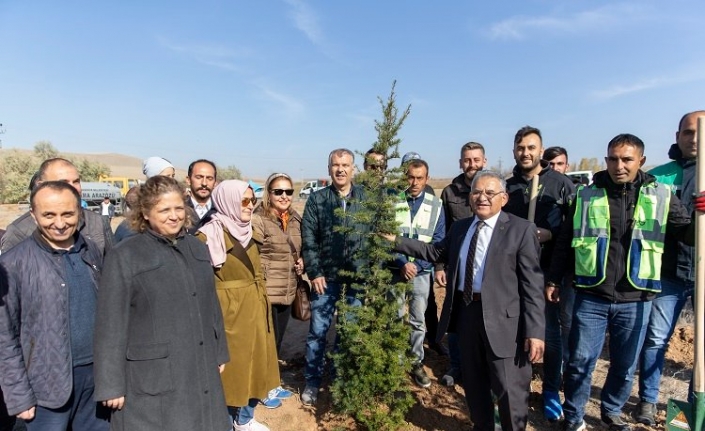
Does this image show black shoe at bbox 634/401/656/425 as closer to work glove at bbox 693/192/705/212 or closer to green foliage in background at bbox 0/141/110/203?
work glove at bbox 693/192/705/212

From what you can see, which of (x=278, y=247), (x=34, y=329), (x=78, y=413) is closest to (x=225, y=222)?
(x=278, y=247)

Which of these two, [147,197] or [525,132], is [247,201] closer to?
[147,197]

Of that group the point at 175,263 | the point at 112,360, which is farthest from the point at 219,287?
the point at 112,360

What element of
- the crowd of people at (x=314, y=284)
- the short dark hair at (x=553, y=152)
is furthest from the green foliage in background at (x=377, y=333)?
the short dark hair at (x=553, y=152)

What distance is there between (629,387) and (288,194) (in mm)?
3622

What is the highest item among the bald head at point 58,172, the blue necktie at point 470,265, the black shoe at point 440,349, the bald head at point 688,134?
the bald head at point 688,134

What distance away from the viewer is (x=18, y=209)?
28.2m

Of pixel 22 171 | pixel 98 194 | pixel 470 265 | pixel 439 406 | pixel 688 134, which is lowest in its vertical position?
pixel 439 406

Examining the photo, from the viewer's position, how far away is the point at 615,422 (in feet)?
12.0

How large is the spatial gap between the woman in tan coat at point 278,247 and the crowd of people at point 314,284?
16 millimetres

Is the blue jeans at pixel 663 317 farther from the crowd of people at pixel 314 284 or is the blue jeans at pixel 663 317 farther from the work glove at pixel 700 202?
the work glove at pixel 700 202

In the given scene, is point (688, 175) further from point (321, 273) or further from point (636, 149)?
point (321, 273)

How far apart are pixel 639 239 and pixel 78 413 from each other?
4263 millimetres

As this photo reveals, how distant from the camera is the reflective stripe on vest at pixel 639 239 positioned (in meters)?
3.29
